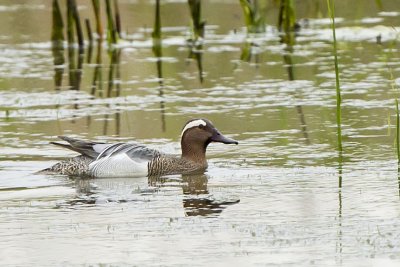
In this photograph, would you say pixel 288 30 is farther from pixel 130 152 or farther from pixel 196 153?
pixel 130 152

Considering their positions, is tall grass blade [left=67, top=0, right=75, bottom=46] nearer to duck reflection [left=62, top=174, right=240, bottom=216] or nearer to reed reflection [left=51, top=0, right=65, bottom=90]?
reed reflection [left=51, top=0, right=65, bottom=90]

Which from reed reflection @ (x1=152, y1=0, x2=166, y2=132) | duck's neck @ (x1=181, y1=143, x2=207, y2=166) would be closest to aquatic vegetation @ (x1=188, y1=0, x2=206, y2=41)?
reed reflection @ (x1=152, y1=0, x2=166, y2=132)

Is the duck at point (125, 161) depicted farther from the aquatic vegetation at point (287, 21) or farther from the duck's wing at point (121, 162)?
the aquatic vegetation at point (287, 21)

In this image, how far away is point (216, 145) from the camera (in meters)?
13.1

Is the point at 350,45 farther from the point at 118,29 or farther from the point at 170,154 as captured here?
the point at 170,154

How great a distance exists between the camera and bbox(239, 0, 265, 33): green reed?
771 inches

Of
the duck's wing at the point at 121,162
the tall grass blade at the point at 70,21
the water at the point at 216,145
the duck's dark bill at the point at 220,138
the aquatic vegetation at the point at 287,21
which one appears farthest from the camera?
the aquatic vegetation at the point at 287,21

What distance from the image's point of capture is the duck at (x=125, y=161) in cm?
1148

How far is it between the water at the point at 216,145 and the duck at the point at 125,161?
0.46 feet

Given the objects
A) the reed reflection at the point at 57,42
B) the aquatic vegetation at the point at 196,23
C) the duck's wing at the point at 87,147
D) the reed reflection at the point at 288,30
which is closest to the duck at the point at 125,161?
the duck's wing at the point at 87,147

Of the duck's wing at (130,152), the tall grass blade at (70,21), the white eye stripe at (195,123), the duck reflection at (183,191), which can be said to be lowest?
the duck reflection at (183,191)

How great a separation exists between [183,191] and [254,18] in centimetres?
981

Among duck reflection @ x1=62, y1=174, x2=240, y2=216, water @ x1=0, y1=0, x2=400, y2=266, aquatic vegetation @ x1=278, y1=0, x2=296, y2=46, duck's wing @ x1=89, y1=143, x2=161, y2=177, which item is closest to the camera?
water @ x1=0, y1=0, x2=400, y2=266

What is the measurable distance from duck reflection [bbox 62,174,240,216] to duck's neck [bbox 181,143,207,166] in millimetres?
254
